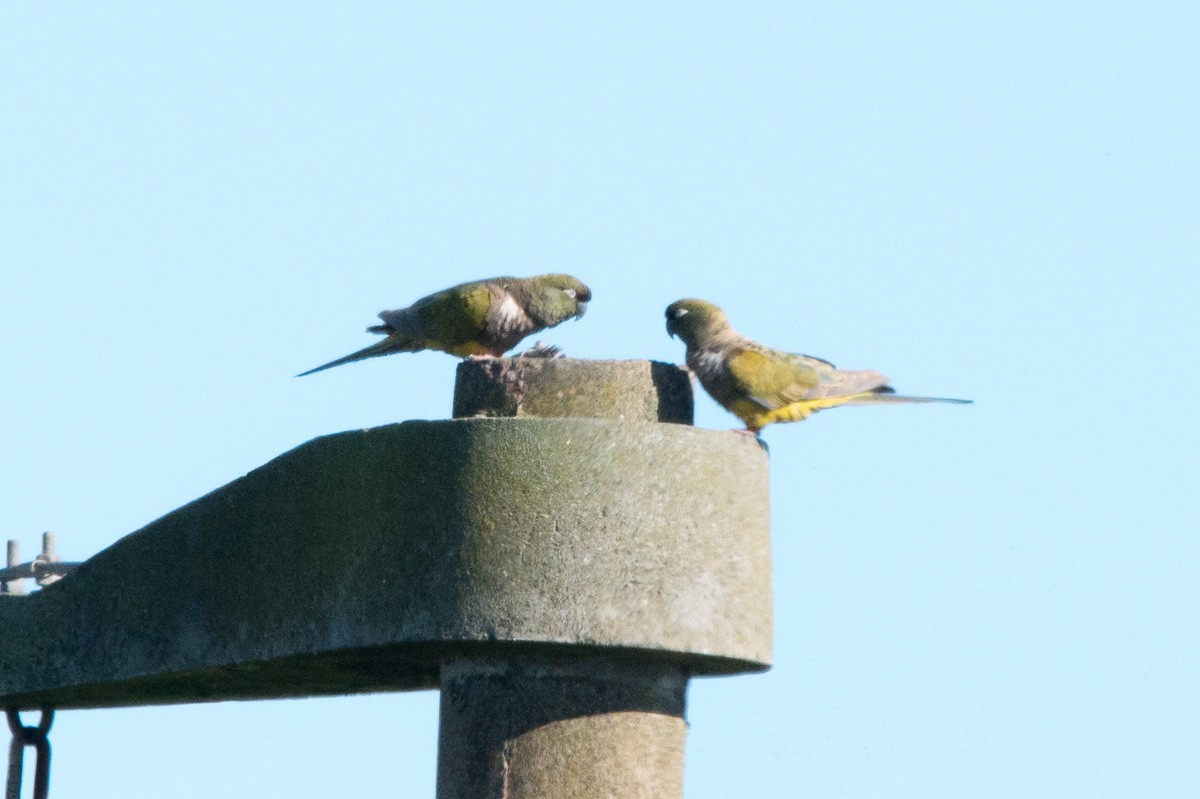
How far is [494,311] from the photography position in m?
7.11

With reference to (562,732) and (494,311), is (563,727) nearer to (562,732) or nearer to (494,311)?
(562,732)

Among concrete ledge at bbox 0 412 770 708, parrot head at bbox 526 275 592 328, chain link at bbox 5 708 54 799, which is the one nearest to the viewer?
concrete ledge at bbox 0 412 770 708

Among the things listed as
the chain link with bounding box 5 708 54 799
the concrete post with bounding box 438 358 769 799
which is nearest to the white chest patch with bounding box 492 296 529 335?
the chain link with bounding box 5 708 54 799

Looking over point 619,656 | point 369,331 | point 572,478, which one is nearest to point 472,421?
point 572,478

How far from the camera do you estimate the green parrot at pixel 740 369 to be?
6223mm

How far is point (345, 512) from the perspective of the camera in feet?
14.1

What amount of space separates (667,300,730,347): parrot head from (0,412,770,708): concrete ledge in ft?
6.54

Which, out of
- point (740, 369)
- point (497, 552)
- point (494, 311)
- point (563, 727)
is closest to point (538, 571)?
point (497, 552)

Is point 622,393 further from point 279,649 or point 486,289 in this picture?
point 486,289

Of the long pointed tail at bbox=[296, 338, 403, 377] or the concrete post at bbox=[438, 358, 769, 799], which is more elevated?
the long pointed tail at bbox=[296, 338, 403, 377]

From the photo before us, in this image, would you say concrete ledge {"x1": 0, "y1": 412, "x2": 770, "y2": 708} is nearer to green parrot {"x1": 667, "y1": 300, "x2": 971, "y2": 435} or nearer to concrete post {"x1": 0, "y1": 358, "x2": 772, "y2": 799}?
concrete post {"x1": 0, "y1": 358, "x2": 772, "y2": 799}

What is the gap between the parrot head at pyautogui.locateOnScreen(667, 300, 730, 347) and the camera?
624cm

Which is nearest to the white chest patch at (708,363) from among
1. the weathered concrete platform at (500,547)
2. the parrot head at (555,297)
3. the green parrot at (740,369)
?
the green parrot at (740,369)

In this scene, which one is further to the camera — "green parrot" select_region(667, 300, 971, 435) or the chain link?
"green parrot" select_region(667, 300, 971, 435)
